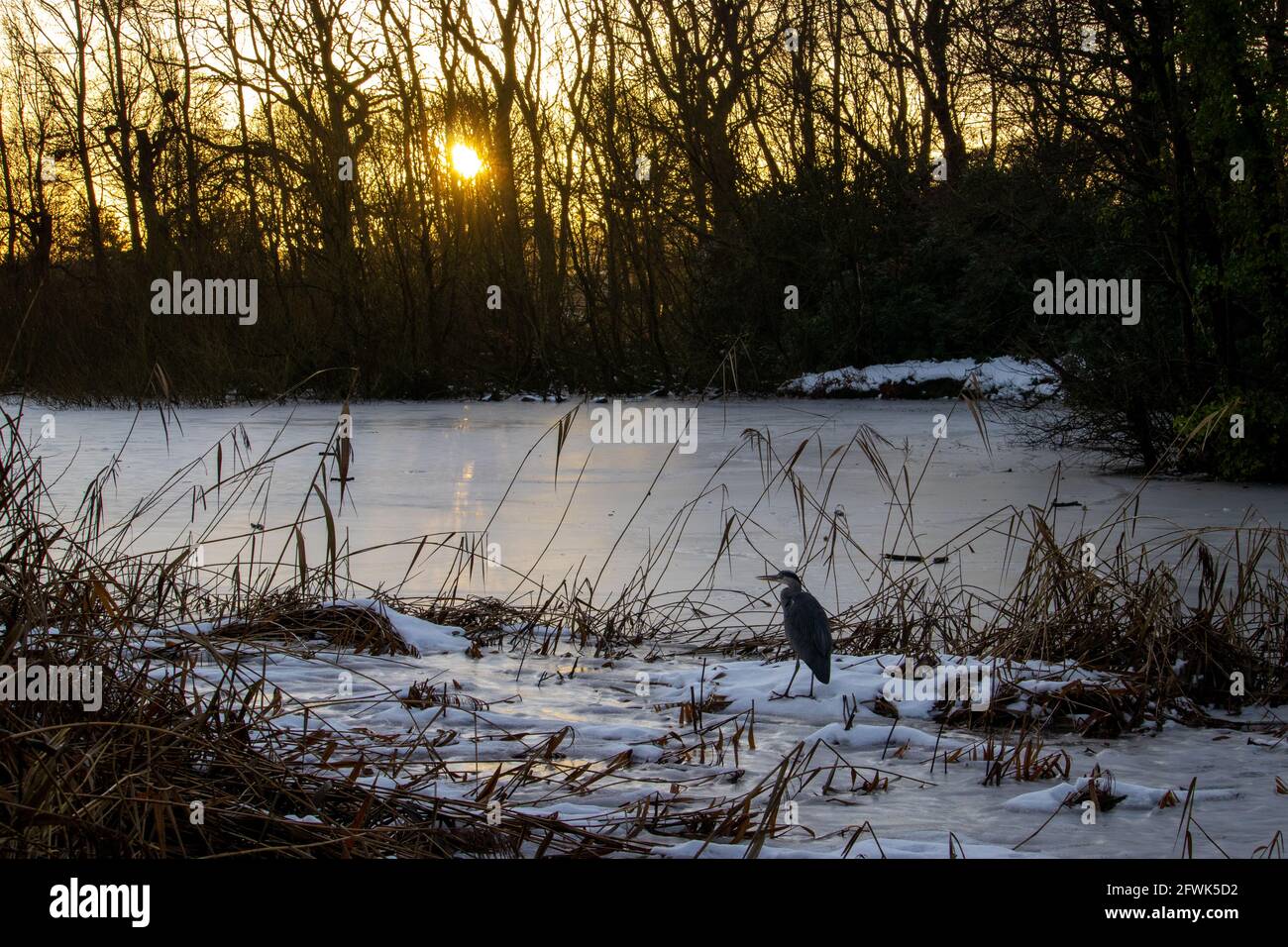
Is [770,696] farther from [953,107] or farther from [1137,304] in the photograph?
[953,107]

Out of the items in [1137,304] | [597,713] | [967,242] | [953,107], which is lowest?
[597,713]

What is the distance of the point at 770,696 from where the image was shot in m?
3.53

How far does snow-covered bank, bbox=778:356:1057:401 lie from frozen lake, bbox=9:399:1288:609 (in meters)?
2.11

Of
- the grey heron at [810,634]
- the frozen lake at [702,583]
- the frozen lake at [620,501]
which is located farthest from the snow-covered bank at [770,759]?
the frozen lake at [620,501]

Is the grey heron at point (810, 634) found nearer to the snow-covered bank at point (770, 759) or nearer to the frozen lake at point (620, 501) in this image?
the snow-covered bank at point (770, 759)

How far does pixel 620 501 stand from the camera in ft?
27.7

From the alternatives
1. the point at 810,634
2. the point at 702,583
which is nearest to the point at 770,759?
the point at 810,634

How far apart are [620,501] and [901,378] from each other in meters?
10.0

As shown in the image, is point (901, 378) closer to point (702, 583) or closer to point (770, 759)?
point (702, 583)

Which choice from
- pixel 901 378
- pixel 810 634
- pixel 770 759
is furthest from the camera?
pixel 901 378

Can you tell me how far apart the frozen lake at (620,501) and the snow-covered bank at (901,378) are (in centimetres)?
211

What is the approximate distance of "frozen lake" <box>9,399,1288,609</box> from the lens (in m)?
5.73

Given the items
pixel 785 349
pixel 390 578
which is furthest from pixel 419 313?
pixel 390 578
